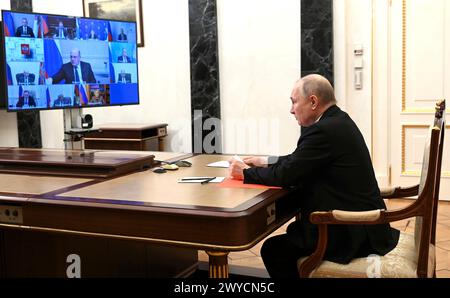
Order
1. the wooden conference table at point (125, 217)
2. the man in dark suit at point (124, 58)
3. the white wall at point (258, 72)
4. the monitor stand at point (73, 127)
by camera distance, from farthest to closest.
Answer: the white wall at point (258, 72), the man in dark suit at point (124, 58), the monitor stand at point (73, 127), the wooden conference table at point (125, 217)

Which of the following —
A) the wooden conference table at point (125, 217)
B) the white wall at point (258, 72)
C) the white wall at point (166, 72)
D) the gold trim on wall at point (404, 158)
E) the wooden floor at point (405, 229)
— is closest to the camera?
the wooden conference table at point (125, 217)

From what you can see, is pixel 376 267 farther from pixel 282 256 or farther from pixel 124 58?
pixel 124 58

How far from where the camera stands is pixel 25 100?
2.65 m

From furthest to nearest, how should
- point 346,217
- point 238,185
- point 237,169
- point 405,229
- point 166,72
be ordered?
point 166,72
point 405,229
point 237,169
point 238,185
point 346,217

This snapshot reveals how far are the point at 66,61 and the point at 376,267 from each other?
5.83 ft

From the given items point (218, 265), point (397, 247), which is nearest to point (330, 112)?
point (397, 247)

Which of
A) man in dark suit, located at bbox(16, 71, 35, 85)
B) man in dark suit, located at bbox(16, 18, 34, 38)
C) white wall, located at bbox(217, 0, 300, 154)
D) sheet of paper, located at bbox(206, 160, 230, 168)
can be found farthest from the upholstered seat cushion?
white wall, located at bbox(217, 0, 300, 154)

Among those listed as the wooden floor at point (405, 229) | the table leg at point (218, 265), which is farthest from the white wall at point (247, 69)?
the table leg at point (218, 265)

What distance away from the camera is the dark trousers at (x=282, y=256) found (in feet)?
7.58

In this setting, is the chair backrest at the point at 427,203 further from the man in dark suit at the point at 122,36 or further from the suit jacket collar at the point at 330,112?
the man in dark suit at the point at 122,36

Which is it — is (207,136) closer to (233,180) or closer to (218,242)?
(233,180)

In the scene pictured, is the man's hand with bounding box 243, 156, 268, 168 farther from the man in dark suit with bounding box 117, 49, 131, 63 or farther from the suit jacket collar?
the man in dark suit with bounding box 117, 49, 131, 63

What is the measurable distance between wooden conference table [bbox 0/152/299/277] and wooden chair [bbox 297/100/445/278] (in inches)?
7.9
